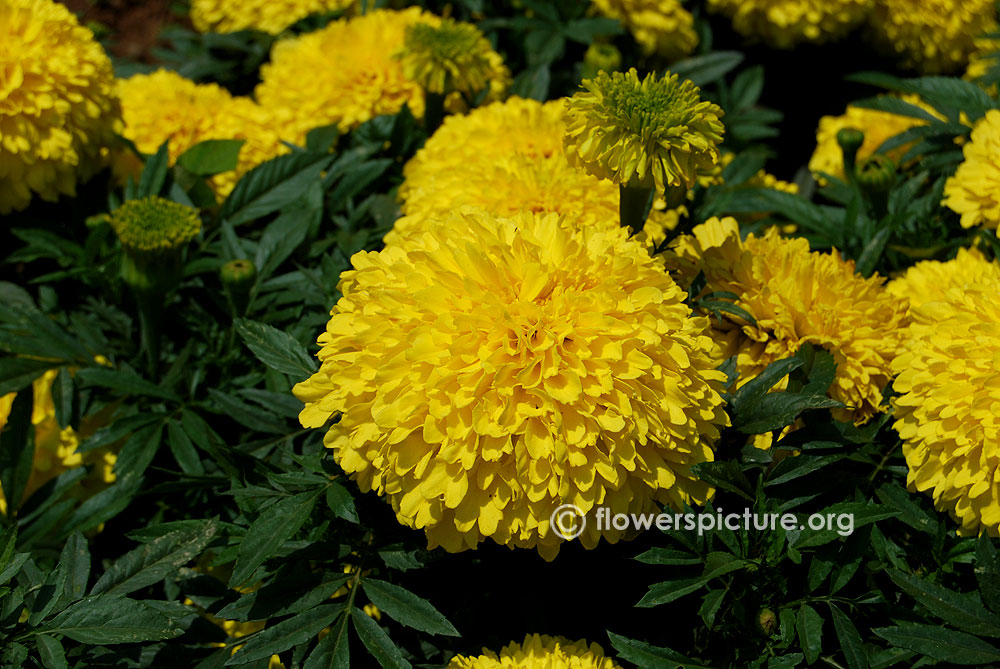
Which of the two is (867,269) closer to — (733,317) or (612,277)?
(733,317)

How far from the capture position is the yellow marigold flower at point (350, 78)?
233 cm

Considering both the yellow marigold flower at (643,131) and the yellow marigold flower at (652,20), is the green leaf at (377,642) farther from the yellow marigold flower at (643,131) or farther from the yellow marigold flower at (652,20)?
the yellow marigold flower at (652,20)

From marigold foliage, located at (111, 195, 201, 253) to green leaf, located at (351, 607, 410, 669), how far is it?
793mm

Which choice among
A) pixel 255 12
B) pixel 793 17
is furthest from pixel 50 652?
pixel 793 17

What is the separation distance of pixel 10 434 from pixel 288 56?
4.03 ft

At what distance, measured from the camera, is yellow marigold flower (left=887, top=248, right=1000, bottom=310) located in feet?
5.06

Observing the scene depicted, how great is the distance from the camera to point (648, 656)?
1.22m

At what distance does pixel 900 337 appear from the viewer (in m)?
1.45

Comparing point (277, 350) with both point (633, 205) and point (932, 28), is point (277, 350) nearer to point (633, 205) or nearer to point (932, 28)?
point (633, 205)

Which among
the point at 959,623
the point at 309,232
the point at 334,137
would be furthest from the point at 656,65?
the point at 959,623

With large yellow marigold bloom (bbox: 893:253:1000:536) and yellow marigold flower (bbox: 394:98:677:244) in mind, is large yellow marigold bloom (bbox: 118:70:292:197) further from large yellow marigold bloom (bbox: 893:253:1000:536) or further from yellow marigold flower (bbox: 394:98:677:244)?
large yellow marigold bloom (bbox: 893:253:1000:536)

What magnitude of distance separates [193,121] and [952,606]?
2012mm
